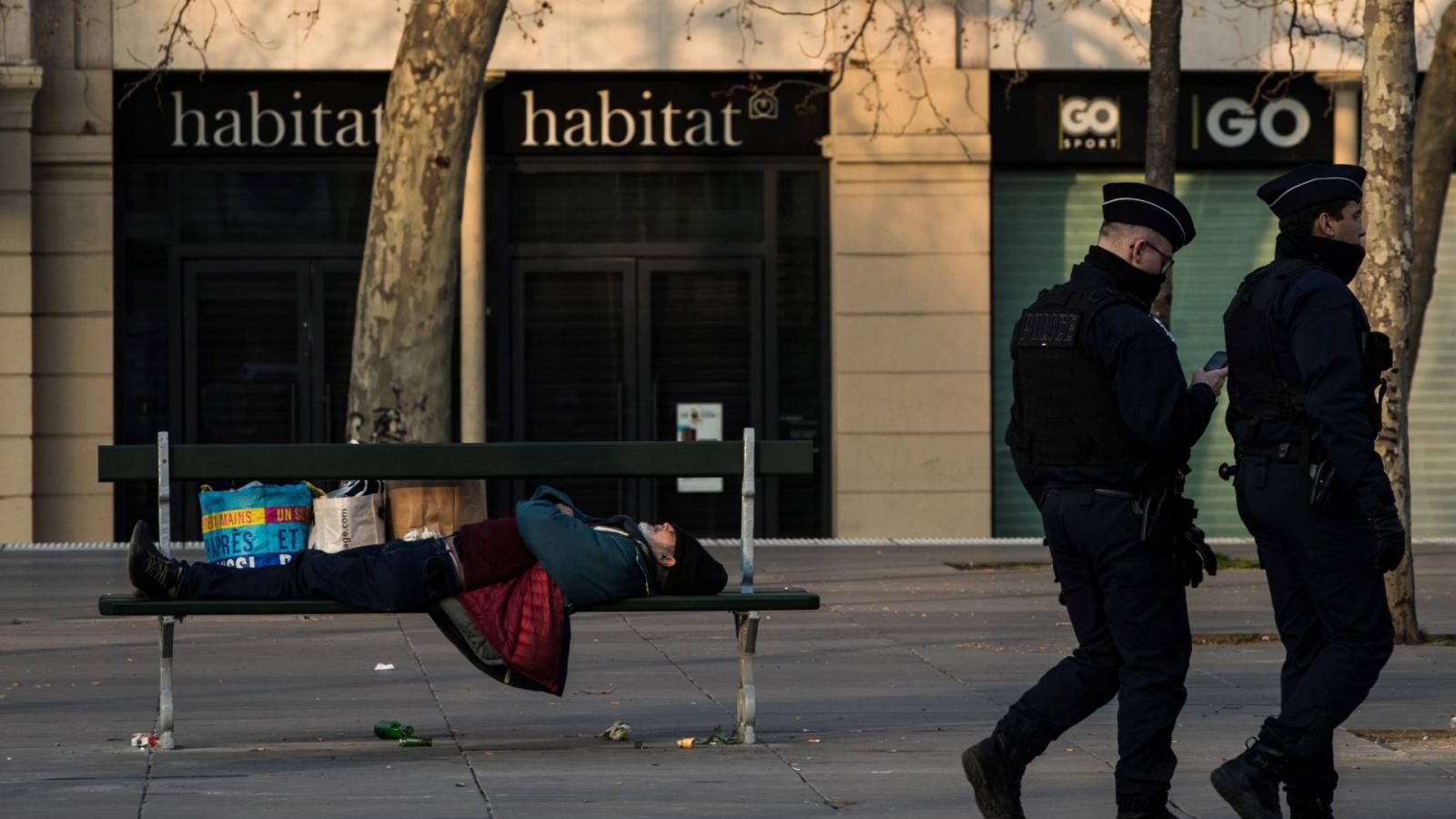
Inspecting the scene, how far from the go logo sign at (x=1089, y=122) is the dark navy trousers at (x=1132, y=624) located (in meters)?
12.4

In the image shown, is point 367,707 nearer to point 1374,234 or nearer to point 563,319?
point 1374,234

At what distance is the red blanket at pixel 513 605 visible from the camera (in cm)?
705

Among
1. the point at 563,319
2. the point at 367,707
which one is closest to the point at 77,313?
the point at 563,319

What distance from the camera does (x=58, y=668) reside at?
961 centimetres

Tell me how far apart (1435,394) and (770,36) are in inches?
238

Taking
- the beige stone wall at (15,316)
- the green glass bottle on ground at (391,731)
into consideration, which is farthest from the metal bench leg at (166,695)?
the beige stone wall at (15,316)

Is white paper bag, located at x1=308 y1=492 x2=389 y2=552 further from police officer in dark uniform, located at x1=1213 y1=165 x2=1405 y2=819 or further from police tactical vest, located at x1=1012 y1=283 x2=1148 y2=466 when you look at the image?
police officer in dark uniform, located at x1=1213 y1=165 x2=1405 y2=819

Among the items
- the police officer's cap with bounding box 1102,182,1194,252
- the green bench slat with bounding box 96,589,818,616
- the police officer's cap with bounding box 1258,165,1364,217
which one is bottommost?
the green bench slat with bounding box 96,589,818,616

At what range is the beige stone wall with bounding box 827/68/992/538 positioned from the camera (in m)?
17.7

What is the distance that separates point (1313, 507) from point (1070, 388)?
698mm

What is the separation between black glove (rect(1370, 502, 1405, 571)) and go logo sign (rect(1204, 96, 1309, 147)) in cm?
1256

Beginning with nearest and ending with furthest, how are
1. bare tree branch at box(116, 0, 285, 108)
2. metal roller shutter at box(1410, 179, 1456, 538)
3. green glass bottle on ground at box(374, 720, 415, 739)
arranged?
green glass bottle on ground at box(374, 720, 415, 739)
bare tree branch at box(116, 0, 285, 108)
metal roller shutter at box(1410, 179, 1456, 538)

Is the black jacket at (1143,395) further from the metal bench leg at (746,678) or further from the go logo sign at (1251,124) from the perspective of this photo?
the go logo sign at (1251,124)

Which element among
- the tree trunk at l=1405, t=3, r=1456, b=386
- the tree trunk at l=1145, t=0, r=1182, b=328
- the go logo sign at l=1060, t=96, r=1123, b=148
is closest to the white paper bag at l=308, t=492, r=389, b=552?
the tree trunk at l=1145, t=0, r=1182, b=328
